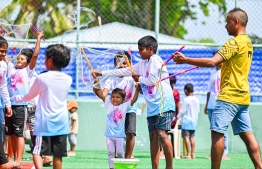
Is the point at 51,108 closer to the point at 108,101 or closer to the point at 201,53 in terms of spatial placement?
the point at 108,101

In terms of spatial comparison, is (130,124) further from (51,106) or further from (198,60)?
(51,106)

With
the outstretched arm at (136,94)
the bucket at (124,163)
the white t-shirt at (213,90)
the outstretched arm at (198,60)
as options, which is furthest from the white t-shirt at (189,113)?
the outstretched arm at (198,60)

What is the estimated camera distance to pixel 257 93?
15773 millimetres

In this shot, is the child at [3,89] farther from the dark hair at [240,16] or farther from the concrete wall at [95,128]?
the concrete wall at [95,128]

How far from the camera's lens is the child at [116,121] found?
10.1 metres

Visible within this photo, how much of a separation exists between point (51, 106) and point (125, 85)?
3.29 metres

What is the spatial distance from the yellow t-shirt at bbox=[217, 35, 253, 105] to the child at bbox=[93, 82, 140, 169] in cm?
190

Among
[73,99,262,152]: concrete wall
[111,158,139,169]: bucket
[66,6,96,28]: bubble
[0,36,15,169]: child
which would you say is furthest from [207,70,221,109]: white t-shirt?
[0,36,15,169]: child

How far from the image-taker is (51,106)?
26.0ft

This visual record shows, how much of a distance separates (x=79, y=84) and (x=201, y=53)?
2.72 meters

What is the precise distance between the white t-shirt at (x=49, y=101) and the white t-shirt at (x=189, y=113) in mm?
6813

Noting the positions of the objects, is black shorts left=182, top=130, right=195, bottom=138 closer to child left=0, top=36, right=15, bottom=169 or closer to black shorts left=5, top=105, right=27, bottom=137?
black shorts left=5, top=105, right=27, bottom=137

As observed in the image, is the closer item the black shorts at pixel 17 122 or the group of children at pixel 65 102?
the group of children at pixel 65 102

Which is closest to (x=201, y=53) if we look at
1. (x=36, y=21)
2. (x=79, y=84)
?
(x=79, y=84)
